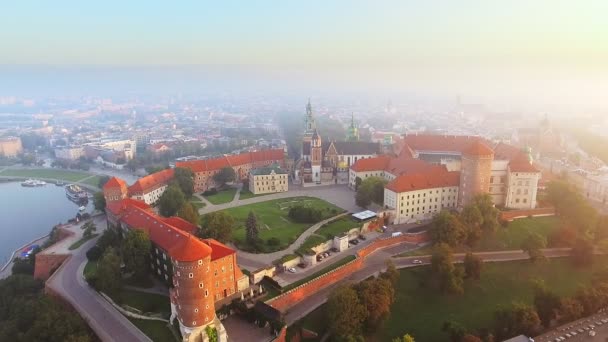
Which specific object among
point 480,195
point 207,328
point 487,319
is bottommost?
point 487,319

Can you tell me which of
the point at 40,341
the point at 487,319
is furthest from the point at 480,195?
the point at 40,341

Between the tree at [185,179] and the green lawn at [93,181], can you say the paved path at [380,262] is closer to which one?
the tree at [185,179]

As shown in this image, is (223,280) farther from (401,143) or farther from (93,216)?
(401,143)

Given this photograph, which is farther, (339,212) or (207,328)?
(339,212)

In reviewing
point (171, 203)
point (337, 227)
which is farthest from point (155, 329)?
point (171, 203)

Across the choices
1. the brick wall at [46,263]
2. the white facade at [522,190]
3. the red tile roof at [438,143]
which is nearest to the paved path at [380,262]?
the white facade at [522,190]

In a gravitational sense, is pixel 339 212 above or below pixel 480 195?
below
